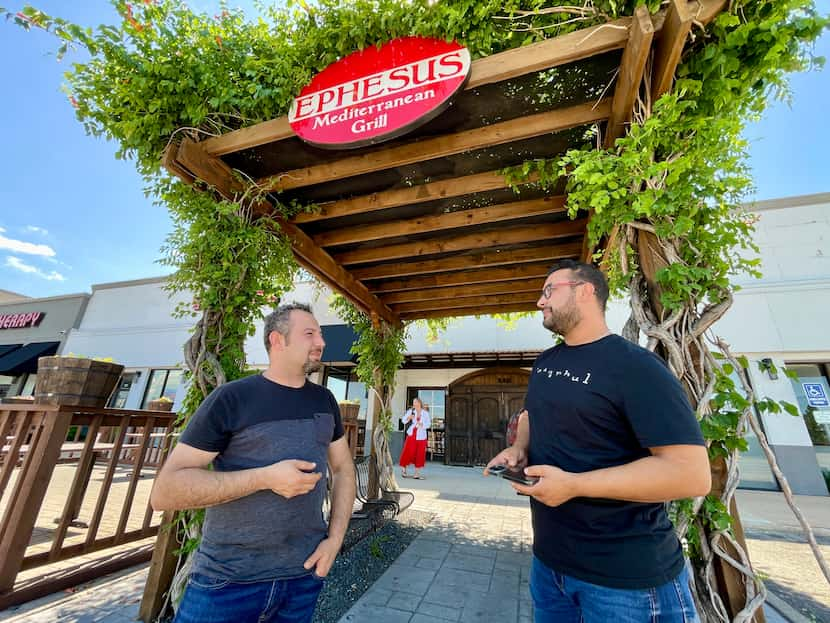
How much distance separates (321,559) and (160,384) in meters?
13.2

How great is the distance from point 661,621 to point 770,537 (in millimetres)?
5296

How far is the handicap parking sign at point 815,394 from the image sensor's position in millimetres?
6840

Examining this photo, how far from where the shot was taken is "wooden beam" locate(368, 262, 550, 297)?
12.6ft

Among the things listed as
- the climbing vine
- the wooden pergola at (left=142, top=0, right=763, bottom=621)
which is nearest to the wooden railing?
the wooden pergola at (left=142, top=0, right=763, bottom=621)

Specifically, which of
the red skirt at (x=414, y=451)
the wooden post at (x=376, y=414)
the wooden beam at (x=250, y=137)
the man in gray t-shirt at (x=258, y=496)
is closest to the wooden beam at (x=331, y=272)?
the wooden post at (x=376, y=414)

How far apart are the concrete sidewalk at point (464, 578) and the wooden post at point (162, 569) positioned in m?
0.18

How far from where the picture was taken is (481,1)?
1.75 m

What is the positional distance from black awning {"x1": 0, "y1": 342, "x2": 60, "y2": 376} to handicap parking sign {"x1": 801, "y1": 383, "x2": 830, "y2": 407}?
67.7 ft

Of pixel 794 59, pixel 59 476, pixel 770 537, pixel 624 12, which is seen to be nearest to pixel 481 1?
pixel 624 12

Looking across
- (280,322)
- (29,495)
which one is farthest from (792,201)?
(29,495)

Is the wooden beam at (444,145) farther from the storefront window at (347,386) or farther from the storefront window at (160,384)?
the storefront window at (160,384)

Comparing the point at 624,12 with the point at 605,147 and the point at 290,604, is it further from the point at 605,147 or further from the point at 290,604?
the point at 290,604

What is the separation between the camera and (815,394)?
271 inches

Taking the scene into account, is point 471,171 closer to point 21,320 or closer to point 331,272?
point 331,272
